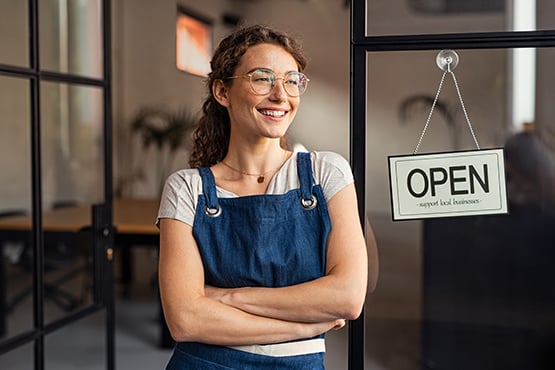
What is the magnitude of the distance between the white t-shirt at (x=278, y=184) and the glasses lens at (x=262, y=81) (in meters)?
0.19

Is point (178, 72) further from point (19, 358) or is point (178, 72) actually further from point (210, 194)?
point (210, 194)

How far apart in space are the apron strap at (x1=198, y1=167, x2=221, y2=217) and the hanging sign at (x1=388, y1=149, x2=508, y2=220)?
47cm

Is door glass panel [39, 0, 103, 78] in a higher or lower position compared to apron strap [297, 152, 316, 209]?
higher

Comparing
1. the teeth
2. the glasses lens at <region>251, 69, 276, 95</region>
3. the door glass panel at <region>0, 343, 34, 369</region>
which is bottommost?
the door glass panel at <region>0, 343, 34, 369</region>

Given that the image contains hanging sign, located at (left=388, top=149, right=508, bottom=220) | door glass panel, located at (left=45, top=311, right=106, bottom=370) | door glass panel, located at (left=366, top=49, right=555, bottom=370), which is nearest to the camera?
hanging sign, located at (left=388, top=149, right=508, bottom=220)

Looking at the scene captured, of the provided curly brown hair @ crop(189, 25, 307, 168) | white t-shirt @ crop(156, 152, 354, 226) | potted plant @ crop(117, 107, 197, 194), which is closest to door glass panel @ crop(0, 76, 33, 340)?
curly brown hair @ crop(189, 25, 307, 168)

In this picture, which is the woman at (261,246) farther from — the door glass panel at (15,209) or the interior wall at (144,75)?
the interior wall at (144,75)

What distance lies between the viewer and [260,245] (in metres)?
1.72

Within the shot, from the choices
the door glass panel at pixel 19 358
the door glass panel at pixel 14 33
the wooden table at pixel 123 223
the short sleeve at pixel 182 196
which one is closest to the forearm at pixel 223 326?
the short sleeve at pixel 182 196

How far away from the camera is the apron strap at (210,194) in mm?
1761

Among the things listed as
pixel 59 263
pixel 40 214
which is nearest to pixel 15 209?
pixel 59 263

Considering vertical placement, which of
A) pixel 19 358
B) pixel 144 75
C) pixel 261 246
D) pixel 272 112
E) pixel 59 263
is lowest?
pixel 19 358

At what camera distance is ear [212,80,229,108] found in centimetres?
182

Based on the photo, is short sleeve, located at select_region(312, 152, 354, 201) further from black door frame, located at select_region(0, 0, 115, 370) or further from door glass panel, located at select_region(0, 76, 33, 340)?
door glass panel, located at select_region(0, 76, 33, 340)
